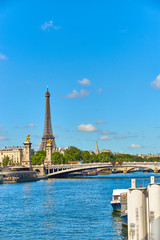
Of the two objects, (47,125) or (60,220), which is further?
(47,125)

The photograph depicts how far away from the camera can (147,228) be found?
13867 mm

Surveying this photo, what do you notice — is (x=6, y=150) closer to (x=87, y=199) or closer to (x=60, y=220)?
(x=87, y=199)

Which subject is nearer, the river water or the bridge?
the river water

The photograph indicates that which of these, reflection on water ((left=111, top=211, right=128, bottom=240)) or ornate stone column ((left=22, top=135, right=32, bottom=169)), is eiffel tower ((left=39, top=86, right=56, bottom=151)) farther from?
reflection on water ((left=111, top=211, right=128, bottom=240))

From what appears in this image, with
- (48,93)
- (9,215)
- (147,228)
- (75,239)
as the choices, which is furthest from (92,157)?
(147,228)

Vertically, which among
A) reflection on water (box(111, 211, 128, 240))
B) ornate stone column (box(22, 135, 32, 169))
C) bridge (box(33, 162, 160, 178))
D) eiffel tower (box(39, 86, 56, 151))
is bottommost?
reflection on water (box(111, 211, 128, 240))

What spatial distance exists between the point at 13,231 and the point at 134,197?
51.9ft

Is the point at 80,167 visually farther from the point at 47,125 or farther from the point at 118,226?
the point at 118,226

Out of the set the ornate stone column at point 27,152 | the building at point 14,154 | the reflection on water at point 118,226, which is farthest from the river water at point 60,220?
the building at point 14,154

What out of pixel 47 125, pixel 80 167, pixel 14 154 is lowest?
pixel 80 167

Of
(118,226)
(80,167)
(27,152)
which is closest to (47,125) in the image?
(27,152)

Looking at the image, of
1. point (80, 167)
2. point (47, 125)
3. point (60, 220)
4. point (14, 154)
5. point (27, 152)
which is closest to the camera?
point (60, 220)

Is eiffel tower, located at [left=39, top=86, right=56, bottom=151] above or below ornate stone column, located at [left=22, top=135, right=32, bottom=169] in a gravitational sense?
above

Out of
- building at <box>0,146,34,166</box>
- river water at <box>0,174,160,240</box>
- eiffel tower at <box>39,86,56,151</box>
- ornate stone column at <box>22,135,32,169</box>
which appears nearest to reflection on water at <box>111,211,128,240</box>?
river water at <box>0,174,160,240</box>
